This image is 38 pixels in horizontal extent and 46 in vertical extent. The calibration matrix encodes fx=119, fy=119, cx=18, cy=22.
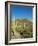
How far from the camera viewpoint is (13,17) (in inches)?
67.0

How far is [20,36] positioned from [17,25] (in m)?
0.17

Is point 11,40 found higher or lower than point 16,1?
lower

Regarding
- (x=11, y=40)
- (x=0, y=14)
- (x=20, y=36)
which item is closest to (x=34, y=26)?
(x=20, y=36)

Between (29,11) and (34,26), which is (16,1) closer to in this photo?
(29,11)

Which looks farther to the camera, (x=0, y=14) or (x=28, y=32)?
(x=28, y=32)

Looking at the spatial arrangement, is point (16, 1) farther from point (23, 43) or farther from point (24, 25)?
point (23, 43)

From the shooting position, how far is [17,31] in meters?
1.72

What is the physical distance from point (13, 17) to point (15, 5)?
0.58 ft

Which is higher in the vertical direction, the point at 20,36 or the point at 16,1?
the point at 16,1

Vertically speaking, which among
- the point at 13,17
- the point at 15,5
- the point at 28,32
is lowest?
the point at 28,32

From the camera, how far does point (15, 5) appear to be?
171cm

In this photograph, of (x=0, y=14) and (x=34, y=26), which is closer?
(x=0, y=14)

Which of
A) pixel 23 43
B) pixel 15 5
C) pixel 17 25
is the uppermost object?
pixel 15 5

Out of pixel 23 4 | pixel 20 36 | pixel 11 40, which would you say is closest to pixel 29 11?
pixel 23 4
